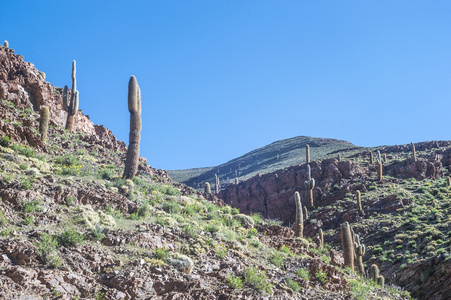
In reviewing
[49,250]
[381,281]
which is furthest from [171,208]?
[381,281]

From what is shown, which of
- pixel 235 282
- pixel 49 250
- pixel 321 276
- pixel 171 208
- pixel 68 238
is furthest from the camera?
pixel 171 208

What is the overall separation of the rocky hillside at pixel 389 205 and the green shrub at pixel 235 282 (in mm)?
12934

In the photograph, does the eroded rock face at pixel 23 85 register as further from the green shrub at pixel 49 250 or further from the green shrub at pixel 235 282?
the green shrub at pixel 235 282

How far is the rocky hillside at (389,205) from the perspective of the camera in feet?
84.0

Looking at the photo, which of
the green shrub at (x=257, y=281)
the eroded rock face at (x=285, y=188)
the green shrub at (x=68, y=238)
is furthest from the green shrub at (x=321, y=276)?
the eroded rock face at (x=285, y=188)

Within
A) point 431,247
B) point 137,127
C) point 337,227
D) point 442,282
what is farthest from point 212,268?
point 337,227

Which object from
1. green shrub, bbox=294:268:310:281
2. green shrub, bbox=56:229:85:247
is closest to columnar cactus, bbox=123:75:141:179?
green shrub, bbox=56:229:85:247

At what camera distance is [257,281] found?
11.9 m

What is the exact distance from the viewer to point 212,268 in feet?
40.3

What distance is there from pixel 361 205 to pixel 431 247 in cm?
1421

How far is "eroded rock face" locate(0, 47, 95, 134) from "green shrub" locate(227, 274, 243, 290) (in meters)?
17.9

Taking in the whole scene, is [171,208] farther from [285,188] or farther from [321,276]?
[285,188]

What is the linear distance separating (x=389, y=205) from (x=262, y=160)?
2341 inches

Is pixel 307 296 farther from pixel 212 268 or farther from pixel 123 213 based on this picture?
pixel 123 213
